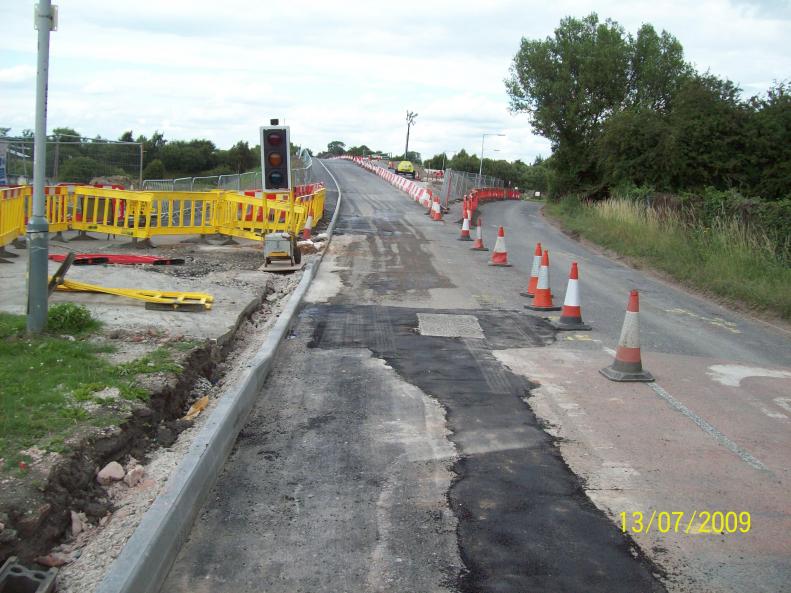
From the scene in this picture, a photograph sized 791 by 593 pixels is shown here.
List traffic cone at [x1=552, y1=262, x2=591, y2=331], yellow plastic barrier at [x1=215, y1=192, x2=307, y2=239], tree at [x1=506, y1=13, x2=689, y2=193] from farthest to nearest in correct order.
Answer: tree at [x1=506, y1=13, x2=689, y2=193] → yellow plastic barrier at [x1=215, y1=192, x2=307, y2=239] → traffic cone at [x1=552, y1=262, x2=591, y2=331]

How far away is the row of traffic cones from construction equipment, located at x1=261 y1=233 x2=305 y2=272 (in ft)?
14.5

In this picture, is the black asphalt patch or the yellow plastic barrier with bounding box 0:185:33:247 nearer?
the black asphalt patch

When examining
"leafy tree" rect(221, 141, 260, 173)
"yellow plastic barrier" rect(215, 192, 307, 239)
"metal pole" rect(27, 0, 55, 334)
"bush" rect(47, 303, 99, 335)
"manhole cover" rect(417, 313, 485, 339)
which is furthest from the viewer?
"leafy tree" rect(221, 141, 260, 173)

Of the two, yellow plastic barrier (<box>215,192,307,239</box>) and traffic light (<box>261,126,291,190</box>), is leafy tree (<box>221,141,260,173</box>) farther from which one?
traffic light (<box>261,126,291,190</box>)

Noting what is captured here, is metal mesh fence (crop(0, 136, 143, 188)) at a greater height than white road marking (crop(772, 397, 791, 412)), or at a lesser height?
greater

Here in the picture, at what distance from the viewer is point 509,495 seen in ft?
15.6

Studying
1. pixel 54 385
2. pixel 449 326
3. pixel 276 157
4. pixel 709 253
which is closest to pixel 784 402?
pixel 449 326

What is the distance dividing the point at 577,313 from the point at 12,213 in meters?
10.0

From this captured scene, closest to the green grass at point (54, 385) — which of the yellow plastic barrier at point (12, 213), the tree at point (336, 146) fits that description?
the yellow plastic barrier at point (12, 213)

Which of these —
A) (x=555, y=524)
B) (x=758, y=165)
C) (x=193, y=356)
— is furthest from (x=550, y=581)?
(x=758, y=165)

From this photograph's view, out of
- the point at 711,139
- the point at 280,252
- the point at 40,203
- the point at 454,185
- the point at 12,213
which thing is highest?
the point at 711,139

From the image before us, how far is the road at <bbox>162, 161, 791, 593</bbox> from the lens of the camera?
12.7 ft

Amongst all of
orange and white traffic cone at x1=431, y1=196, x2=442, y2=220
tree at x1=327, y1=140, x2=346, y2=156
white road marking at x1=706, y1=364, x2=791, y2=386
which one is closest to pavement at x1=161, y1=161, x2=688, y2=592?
white road marking at x1=706, y1=364, x2=791, y2=386

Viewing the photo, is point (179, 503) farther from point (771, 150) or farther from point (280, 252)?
point (771, 150)
